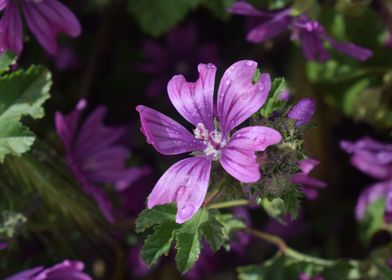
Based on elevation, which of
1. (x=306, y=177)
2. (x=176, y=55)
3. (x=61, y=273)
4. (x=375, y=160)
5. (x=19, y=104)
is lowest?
(x=375, y=160)

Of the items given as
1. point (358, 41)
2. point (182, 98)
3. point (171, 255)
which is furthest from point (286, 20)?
point (171, 255)

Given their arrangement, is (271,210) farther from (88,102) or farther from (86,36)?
(86,36)

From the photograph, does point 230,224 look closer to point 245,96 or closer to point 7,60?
point 245,96

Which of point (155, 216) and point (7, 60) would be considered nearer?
point (155, 216)

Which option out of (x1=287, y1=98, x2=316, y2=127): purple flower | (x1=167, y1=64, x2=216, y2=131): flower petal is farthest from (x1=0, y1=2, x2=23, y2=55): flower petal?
(x1=287, y1=98, x2=316, y2=127): purple flower

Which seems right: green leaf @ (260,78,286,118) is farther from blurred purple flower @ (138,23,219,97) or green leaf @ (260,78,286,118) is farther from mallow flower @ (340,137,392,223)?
blurred purple flower @ (138,23,219,97)

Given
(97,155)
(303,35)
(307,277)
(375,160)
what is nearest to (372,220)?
(375,160)
